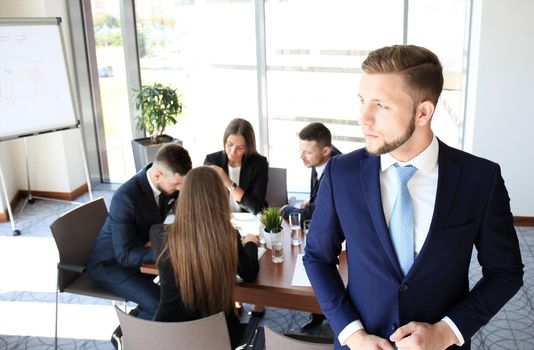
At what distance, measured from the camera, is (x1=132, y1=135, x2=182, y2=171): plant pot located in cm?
559

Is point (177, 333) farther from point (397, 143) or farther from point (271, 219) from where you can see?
point (397, 143)

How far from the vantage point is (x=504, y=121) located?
4.81 m

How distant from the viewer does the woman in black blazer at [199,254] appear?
7.63 feet

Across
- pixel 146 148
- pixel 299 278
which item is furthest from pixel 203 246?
pixel 146 148

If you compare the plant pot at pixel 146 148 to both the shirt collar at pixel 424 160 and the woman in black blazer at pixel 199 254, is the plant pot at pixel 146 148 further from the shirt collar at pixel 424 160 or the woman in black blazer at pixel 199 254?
the shirt collar at pixel 424 160

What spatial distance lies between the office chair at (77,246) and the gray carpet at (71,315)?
0.50 metres

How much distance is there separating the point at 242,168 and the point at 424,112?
2.47 meters

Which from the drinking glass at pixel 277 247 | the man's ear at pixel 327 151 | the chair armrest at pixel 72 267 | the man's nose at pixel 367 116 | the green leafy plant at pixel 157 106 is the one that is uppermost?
the man's nose at pixel 367 116

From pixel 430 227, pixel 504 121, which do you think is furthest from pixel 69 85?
pixel 430 227

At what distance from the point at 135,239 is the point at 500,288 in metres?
2.04

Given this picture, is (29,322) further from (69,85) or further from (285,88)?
(285,88)

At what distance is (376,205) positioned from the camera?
1.51 m

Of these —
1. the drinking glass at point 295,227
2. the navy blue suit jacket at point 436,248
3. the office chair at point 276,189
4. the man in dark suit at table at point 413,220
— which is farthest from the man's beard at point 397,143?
the office chair at point 276,189

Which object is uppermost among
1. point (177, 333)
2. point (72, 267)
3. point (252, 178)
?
point (252, 178)
